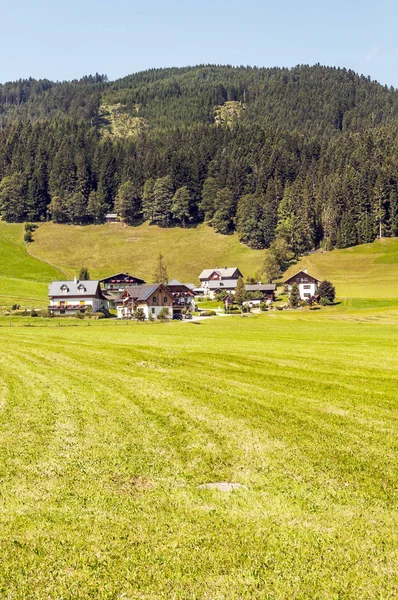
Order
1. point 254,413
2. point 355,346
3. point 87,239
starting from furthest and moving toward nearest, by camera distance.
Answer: point 87,239 < point 355,346 < point 254,413

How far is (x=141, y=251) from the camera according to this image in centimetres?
18275

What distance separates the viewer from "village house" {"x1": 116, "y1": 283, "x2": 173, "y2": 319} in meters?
109

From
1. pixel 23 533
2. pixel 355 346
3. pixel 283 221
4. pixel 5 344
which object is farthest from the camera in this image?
pixel 283 221

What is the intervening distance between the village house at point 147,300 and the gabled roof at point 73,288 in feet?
37.4

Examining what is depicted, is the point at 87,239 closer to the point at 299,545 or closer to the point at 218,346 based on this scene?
the point at 218,346

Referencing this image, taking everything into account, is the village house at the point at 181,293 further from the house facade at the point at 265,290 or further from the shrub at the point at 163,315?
the shrub at the point at 163,315

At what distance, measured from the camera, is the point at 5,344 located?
126ft

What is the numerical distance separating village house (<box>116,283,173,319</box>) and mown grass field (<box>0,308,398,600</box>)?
86247 mm

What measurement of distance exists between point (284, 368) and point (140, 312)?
69.5m

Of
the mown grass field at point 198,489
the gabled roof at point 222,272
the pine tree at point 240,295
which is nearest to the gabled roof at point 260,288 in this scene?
the pine tree at point 240,295

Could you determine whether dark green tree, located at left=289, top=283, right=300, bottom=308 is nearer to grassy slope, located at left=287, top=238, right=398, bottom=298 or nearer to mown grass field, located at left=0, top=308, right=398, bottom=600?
grassy slope, located at left=287, top=238, right=398, bottom=298

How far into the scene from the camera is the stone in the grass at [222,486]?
10.6m

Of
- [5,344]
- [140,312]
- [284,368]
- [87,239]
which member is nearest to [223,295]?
[140,312]

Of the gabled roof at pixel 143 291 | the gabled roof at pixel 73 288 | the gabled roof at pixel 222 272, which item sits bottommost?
the gabled roof at pixel 143 291
